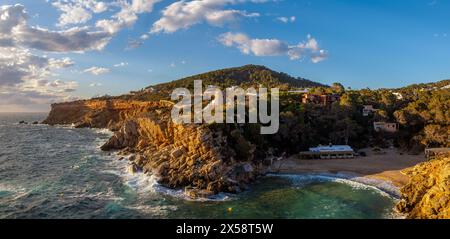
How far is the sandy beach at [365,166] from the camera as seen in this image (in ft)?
129

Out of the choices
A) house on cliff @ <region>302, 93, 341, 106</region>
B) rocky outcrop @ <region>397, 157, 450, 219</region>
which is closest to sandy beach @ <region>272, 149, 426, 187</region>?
rocky outcrop @ <region>397, 157, 450, 219</region>

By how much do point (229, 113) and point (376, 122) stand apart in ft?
86.4

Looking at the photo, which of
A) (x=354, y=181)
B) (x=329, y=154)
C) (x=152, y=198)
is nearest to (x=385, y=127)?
(x=329, y=154)

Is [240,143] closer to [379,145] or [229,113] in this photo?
[229,113]

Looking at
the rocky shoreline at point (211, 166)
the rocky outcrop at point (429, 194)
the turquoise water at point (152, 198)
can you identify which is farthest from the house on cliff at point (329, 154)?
the rocky outcrop at point (429, 194)

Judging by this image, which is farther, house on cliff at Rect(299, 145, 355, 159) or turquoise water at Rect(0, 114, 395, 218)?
house on cliff at Rect(299, 145, 355, 159)

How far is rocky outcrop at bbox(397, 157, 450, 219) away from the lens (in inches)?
989

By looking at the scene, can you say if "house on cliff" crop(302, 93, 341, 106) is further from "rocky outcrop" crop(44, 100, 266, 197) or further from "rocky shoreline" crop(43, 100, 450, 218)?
"rocky outcrop" crop(44, 100, 266, 197)

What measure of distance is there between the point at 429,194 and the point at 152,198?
21.0m

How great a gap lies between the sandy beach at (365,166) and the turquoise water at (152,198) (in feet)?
9.91

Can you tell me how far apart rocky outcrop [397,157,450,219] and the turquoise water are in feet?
Answer: 4.94

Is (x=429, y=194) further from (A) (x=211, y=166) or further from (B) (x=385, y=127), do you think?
(B) (x=385, y=127)

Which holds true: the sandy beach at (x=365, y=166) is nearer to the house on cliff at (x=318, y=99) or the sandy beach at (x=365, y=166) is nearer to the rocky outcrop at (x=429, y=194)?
the rocky outcrop at (x=429, y=194)
